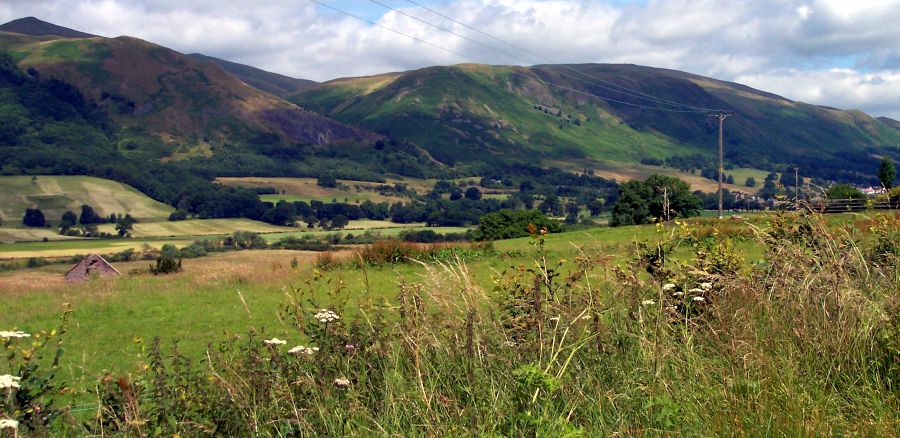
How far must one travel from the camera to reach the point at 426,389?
5566 millimetres

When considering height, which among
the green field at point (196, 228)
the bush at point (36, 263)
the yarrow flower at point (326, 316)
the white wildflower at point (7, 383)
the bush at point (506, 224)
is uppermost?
the white wildflower at point (7, 383)

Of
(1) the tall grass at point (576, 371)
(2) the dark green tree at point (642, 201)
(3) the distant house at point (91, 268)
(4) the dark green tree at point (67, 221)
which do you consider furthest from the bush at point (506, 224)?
(4) the dark green tree at point (67, 221)

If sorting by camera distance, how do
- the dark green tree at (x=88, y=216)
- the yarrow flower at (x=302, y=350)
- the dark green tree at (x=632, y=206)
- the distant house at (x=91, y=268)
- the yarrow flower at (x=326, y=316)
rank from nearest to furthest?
the yarrow flower at (x=302, y=350) < the yarrow flower at (x=326, y=316) < the distant house at (x=91, y=268) < the dark green tree at (x=632, y=206) < the dark green tree at (x=88, y=216)

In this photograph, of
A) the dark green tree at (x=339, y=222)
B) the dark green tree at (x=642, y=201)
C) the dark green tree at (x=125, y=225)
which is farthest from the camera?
the dark green tree at (x=339, y=222)

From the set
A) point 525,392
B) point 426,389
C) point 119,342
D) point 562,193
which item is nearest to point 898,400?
point 525,392

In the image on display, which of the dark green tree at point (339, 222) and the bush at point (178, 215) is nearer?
the dark green tree at point (339, 222)

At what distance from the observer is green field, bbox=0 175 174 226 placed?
135 metres

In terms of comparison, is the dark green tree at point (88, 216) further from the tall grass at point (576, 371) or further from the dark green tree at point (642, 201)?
the tall grass at point (576, 371)

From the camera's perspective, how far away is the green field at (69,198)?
13512 cm

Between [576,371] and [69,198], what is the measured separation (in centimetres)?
15274

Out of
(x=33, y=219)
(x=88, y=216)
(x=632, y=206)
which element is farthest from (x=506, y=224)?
(x=33, y=219)

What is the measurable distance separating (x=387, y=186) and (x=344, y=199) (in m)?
33.0

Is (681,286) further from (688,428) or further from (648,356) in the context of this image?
(688,428)

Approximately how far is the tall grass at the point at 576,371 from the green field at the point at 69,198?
13536 cm
